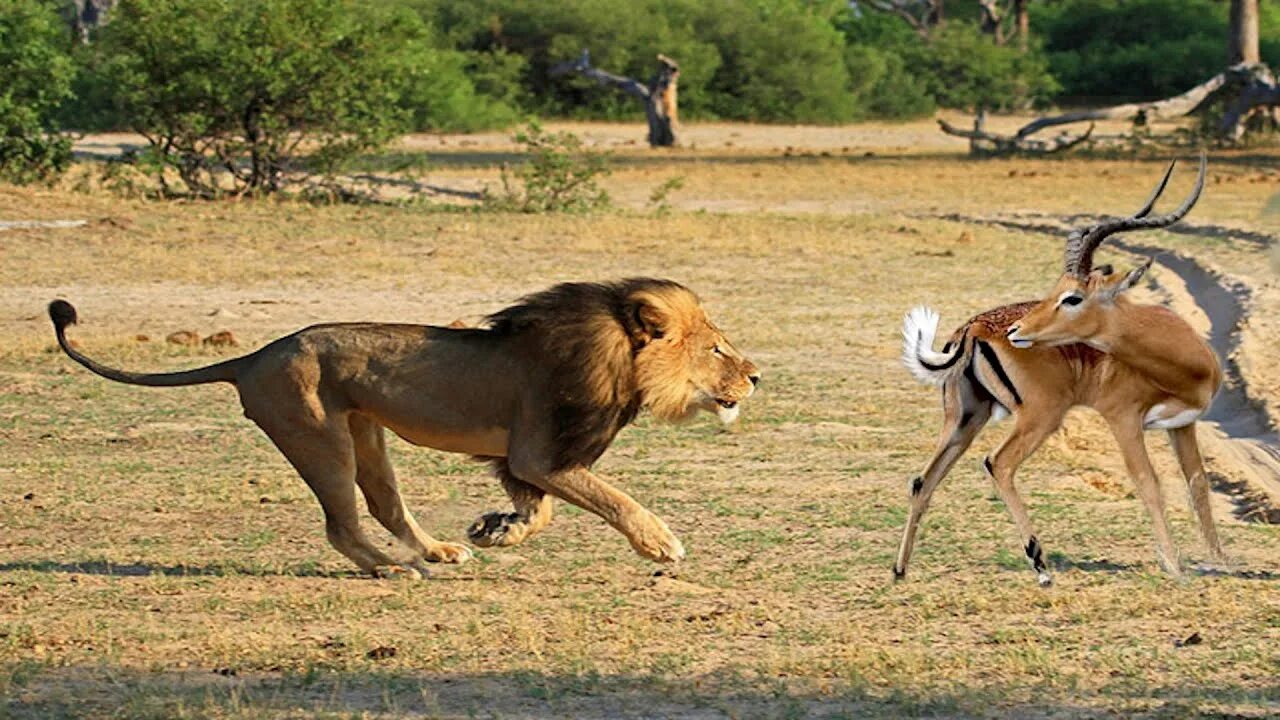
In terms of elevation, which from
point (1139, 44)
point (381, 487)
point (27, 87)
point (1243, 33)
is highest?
point (27, 87)

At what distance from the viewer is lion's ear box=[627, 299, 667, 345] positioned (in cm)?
706

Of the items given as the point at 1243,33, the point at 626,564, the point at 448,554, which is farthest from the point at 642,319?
the point at 1243,33

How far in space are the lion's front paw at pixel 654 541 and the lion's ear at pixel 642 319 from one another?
647mm

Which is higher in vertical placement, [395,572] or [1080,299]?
[1080,299]

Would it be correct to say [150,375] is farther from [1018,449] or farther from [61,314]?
[1018,449]

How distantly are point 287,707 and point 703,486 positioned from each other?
12.4 ft

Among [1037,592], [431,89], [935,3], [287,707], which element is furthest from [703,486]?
[935,3]

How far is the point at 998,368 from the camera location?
721 centimetres

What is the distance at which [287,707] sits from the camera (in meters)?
5.42

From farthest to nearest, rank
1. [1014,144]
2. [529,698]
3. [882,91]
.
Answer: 1. [882,91]
2. [1014,144]
3. [529,698]

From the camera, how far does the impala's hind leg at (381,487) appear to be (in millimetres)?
7312

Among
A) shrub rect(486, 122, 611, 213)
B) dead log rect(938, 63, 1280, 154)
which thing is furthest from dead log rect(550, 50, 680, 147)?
shrub rect(486, 122, 611, 213)

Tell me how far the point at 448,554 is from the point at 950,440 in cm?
185

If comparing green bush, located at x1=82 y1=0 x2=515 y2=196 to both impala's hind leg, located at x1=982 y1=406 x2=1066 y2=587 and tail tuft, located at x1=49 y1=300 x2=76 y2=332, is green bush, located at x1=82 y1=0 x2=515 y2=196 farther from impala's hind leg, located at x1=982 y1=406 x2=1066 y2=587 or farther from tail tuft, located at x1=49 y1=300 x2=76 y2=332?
impala's hind leg, located at x1=982 y1=406 x2=1066 y2=587
